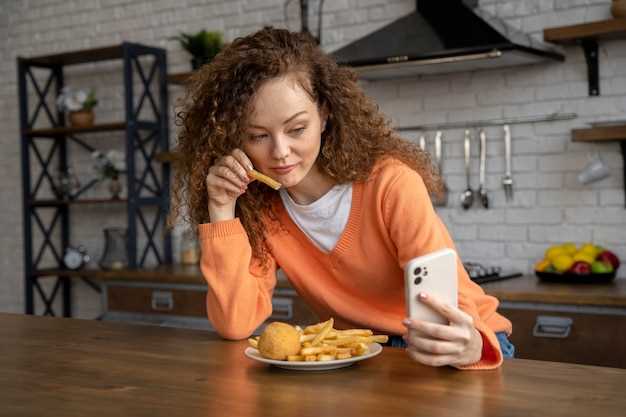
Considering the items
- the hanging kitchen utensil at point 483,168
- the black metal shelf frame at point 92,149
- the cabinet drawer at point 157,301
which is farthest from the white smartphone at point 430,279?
the black metal shelf frame at point 92,149

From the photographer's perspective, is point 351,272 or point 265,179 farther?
point 351,272

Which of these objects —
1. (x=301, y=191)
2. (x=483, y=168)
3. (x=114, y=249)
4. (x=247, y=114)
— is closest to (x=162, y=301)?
(x=114, y=249)

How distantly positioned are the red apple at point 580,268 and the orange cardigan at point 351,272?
56.5 inches

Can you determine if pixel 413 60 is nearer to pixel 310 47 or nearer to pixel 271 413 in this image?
pixel 310 47

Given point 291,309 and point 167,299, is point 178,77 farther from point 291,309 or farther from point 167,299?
point 291,309

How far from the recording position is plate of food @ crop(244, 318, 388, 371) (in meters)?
1.38

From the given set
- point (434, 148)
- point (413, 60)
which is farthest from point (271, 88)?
point (434, 148)

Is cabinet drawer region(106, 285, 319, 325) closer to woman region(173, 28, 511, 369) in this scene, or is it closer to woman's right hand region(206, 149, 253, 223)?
woman region(173, 28, 511, 369)

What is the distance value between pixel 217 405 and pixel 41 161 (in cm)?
409

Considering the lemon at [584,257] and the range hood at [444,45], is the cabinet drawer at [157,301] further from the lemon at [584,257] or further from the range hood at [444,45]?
the lemon at [584,257]

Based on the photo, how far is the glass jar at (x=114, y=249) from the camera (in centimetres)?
454

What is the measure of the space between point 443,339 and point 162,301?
2.79 m

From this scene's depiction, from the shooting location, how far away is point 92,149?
16.6 ft

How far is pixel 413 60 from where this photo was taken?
3.34 metres
